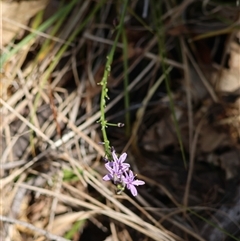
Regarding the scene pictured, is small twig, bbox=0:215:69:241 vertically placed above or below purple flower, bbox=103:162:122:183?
below

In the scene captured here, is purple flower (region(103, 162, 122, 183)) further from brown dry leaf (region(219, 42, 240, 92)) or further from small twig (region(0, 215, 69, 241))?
brown dry leaf (region(219, 42, 240, 92))

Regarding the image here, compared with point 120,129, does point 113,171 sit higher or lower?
higher

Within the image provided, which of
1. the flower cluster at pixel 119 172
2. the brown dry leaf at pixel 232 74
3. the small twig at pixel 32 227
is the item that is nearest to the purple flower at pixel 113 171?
the flower cluster at pixel 119 172

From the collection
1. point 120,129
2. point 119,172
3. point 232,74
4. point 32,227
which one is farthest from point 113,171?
point 232,74

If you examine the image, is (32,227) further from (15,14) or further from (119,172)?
(15,14)

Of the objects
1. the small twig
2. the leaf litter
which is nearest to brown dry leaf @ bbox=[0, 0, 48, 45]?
the leaf litter

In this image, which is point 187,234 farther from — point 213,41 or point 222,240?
point 213,41

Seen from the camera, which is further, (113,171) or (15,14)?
(15,14)

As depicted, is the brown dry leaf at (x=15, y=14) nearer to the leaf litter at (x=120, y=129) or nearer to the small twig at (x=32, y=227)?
the leaf litter at (x=120, y=129)

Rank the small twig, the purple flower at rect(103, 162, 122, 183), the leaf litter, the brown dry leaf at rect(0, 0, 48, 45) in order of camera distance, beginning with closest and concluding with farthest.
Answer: the purple flower at rect(103, 162, 122, 183) < the small twig < the leaf litter < the brown dry leaf at rect(0, 0, 48, 45)
